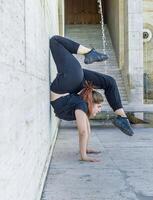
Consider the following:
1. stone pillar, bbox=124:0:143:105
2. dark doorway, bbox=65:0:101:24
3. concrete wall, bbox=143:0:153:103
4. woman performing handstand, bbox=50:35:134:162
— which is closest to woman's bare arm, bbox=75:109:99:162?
woman performing handstand, bbox=50:35:134:162

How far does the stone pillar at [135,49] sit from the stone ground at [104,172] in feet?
15.6

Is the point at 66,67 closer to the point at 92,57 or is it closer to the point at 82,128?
the point at 92,57

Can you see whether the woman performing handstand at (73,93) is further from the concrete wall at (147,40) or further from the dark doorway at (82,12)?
the dark doorway at (82,12)

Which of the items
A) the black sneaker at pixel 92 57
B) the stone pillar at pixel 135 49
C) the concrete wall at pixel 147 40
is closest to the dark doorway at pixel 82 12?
the concrete wall at pixel 147 40

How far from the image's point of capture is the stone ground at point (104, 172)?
11.7ft

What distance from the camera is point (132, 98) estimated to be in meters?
11.7

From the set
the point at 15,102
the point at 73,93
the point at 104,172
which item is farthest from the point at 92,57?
the point at 15,102

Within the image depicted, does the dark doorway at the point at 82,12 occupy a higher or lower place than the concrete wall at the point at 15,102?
higher

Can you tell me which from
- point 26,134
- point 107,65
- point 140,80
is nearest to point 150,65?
point 107,65

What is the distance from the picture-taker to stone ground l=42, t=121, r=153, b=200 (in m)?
3.56

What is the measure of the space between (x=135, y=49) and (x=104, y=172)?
25.3 feet

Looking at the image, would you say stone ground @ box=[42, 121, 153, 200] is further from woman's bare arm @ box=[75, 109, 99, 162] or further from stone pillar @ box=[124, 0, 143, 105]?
stone pillar @ box=[124, 0, 143, 105]

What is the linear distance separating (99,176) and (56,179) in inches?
16.1

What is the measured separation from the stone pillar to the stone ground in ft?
15.6
